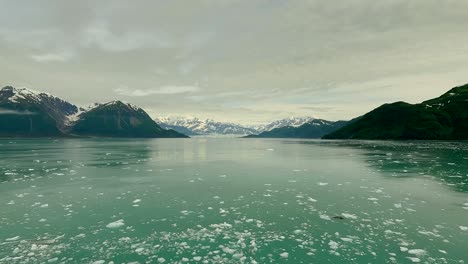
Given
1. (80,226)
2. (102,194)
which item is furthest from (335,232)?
(102,194)

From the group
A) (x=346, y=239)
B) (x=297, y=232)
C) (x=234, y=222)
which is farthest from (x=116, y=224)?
(x=346, y=239)

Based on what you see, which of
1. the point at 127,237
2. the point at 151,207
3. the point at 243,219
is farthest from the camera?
the point at 151,207

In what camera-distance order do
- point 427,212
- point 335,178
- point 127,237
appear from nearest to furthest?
point 127,237
point 427,212
point 335,178

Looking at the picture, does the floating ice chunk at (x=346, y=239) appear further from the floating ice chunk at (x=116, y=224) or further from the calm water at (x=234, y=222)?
the floating ice chunk at (x=116, y=224)

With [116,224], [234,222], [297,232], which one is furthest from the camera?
[234,222]

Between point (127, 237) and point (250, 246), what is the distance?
276 inches

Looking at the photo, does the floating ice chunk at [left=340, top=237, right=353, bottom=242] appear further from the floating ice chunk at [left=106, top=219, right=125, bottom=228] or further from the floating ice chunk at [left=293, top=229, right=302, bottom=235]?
the floating ice chunk at [left=106, top=219, right=125, bottom=228]

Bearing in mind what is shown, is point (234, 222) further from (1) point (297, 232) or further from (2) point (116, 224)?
(2) point (116, 224)

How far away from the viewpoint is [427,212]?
21.7m

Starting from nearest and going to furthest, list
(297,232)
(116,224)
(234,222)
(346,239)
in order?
1. (346,239)
2. (297,232)
3. (116,224)
4. (234,222)

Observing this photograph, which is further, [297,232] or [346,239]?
[297,232]

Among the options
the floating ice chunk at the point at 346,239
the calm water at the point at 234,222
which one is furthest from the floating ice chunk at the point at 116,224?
the floating ice chunk at the point at 346,239

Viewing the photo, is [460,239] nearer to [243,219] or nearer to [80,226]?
[243,219]

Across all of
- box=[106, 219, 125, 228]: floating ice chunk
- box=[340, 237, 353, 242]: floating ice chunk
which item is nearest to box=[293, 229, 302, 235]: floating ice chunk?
box=[340, 237, 353, 242]: floating ice chunk
